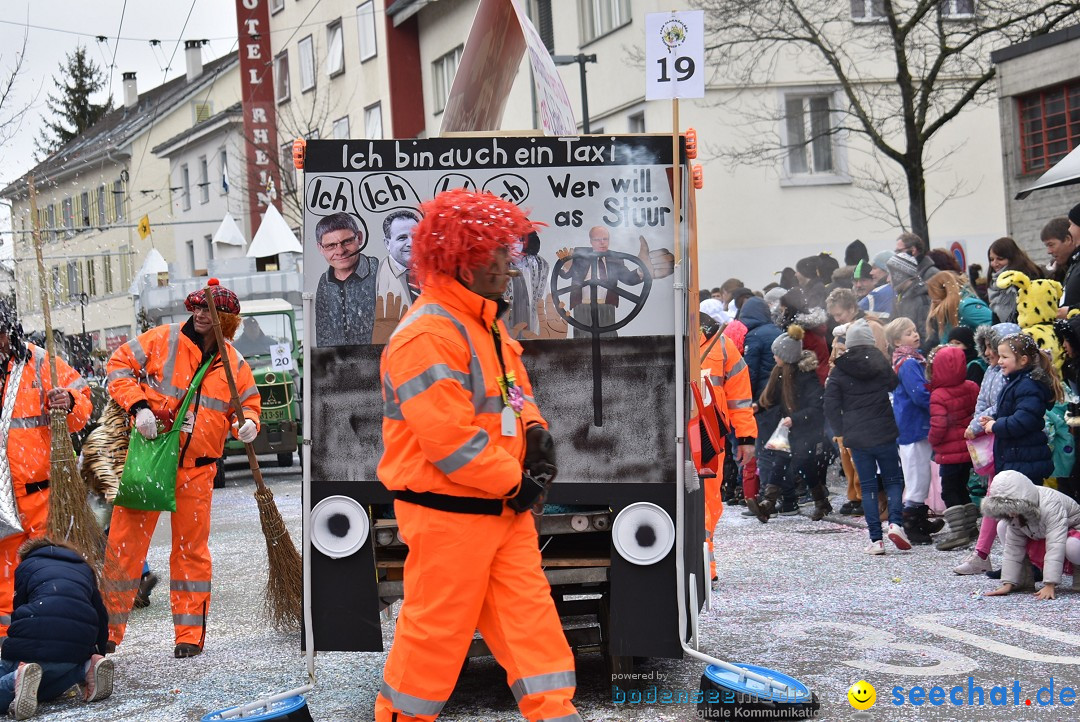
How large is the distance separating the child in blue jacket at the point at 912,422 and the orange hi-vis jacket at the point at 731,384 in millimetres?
2056

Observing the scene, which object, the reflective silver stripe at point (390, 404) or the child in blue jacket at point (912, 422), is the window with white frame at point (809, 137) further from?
the reflective silver stripe at point (390, 404)

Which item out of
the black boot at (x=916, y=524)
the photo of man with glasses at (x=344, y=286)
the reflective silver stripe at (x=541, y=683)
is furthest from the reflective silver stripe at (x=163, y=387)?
the black boot at (x=916, y=524)

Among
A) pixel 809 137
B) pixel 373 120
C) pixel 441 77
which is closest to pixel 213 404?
pixel 809 137

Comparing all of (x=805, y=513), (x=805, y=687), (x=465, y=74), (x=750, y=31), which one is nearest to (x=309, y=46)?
(x=750, y=31)

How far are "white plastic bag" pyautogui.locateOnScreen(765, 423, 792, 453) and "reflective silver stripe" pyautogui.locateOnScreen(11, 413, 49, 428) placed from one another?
630 cm

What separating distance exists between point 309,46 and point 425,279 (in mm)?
37208

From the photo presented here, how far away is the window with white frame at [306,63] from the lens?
132ft

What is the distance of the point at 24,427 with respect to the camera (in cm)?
735

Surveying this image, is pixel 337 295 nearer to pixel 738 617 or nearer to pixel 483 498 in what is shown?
pixel 483 498

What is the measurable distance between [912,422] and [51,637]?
Result: 261 inches

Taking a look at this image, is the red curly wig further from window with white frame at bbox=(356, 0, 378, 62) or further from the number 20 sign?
window with white frame at bbox=(356, 0, 378, 62)

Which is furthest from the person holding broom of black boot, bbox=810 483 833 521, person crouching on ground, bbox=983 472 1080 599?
black boot, bbox=810 483 833 521

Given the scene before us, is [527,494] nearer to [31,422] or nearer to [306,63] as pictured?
[31,422]

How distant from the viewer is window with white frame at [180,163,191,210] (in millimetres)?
49938
